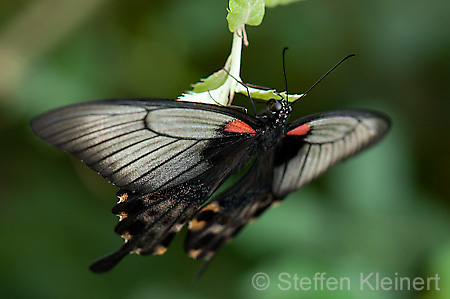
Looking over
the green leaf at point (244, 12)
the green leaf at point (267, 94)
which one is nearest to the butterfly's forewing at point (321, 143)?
the green leaf at point (267, 94)

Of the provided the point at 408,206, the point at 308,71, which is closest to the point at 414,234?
the point at 408,206

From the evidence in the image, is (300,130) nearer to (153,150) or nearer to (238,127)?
(238,127)

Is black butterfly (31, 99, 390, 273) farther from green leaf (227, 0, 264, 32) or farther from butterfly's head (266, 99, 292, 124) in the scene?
green leaf (227, 0, 264, 32)

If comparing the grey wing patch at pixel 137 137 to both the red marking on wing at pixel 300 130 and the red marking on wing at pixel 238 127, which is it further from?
the red marking on wing at pixel 300 130

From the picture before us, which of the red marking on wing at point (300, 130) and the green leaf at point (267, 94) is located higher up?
the green leaf at point (267, 94)

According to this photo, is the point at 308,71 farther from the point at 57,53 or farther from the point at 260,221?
the point at 57,53

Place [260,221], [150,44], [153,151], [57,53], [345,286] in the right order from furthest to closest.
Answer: [150,44] → [57,53] → [260,221] → [345,286] → [153,151]
